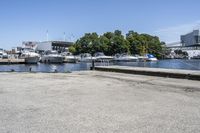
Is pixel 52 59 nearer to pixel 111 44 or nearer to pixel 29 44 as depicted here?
pixel 111 44

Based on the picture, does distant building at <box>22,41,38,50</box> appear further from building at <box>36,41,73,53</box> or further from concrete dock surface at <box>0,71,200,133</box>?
concrete dock surface at <box>0,71,200,133</box>

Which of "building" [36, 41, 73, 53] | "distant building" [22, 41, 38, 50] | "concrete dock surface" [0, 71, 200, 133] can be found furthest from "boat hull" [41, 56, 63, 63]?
"distant building" [22, 41, 38, 50]

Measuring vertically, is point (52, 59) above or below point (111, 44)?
below

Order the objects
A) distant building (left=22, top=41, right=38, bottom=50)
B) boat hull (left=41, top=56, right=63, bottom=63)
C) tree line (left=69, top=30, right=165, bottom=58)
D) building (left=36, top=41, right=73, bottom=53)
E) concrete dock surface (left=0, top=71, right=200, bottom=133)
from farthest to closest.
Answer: distant building (left=22, top=41, right=38, bottom=50)
building (left=36, top=41, right=73, bottom=53)
tree line (left=69, top=30, right=165, bottom=58)
boat hull (left=41, top=56, right=63, bottom=63)
concrete dock surface (left=0, top=71, right=200, bottom=133)

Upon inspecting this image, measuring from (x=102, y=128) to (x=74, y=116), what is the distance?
129cm

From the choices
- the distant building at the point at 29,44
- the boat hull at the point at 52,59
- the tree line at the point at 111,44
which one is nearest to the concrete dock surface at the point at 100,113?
the boat hull at the point at 52,59

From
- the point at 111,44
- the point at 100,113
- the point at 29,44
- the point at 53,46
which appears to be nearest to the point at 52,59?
the point at 111,44

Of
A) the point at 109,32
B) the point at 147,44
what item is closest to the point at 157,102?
the point at 109,32

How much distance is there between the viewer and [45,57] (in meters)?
87.5

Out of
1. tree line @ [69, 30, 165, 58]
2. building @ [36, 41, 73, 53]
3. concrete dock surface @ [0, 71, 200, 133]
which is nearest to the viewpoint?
concrete dock surface @ [0, 71, 200, 133]

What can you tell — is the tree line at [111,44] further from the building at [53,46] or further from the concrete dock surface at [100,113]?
the concrete dock surface at [100,113]

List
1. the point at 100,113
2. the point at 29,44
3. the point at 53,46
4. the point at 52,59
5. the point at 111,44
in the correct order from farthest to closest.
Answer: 1. the point at 29,44
2. the point at 53,46
3. the point at 111,44
4. the point at 52,59
5. the point at 100,113

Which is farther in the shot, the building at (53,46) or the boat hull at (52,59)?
the building at (53,46)

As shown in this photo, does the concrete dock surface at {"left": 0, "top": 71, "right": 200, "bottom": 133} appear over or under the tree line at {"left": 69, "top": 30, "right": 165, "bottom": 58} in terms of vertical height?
under
